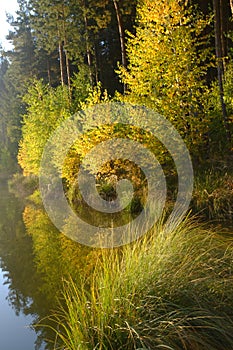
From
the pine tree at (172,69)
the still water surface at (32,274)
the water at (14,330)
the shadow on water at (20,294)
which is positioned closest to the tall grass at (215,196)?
the pine tree at (172,69)

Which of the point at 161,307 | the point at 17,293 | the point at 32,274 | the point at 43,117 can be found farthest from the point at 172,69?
the point at 43,117

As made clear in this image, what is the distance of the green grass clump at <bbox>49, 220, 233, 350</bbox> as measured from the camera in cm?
304

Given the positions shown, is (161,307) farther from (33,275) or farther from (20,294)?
(33,275)

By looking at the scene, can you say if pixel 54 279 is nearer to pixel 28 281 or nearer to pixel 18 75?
pixel 28 281

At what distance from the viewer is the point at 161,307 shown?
3309 millimetres

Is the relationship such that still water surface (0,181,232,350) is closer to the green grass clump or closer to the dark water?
the dark water

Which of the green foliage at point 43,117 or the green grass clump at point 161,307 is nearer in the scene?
the green grass clump at point 161,307

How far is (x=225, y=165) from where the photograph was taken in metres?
11.5

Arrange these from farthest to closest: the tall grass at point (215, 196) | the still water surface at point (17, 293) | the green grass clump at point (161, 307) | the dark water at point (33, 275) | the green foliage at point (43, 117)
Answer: the green foliage at point (43, 117) < the tall grass at point (215, 196) < the dark water at point (33, 275) < the still water surface at point (17, 293) < the green grass clump at point (161, 307)

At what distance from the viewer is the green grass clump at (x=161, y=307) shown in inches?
120

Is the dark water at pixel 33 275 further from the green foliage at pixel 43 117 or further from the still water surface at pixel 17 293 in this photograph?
the green foliage at pixel 43 117

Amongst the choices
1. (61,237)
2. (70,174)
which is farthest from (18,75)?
(61,237)

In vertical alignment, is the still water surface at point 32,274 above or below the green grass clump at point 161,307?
below

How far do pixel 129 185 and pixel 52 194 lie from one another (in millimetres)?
6858
